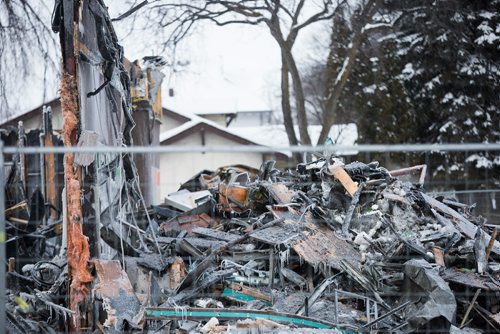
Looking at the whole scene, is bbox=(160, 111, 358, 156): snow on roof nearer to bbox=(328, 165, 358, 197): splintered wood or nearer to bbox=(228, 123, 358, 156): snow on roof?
bbox=(228, 123, 358, 156): snow on roof

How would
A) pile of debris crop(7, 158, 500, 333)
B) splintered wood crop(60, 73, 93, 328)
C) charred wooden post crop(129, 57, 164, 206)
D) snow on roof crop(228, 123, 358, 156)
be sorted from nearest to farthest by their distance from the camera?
1. pile of debris crop(7, 158, 500, 333)
2. splintered wood crop(60, 73, 93, 328)
3. charred wooden post crop(129, 57, 164, 206)
4. snow on roof crop(228, 123, 358, 156)

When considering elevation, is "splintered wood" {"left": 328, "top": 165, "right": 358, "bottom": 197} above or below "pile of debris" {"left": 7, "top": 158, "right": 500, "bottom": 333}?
above

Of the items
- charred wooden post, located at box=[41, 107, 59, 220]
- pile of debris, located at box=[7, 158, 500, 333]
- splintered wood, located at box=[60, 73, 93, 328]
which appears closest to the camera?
pile of debris, located at box=[7, 158, 500, 333]

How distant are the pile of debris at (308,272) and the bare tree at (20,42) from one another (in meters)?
4.72

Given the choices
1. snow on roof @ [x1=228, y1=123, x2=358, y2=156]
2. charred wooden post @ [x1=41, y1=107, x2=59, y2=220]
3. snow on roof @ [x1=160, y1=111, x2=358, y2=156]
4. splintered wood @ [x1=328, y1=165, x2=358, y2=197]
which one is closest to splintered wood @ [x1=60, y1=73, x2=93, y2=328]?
splintered wood @ [x1=328, y1=165, x2=358, y2=197]

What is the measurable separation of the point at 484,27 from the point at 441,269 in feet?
46.2

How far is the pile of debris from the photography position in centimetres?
404

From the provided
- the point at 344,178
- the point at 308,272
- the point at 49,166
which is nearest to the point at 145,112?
the point at 49,166

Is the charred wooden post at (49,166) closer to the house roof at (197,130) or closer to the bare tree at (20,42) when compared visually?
Result: the bare tree at (20,42)

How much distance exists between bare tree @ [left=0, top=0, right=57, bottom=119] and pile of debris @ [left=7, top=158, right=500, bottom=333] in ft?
15.5

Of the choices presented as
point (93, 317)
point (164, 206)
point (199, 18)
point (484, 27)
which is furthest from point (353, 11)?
point (93, 317)

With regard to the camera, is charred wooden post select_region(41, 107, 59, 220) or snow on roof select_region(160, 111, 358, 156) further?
snow on roof select_region(160, 111, 358, 156)

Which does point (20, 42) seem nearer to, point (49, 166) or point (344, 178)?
point (49, 166)

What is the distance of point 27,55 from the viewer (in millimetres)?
9367
